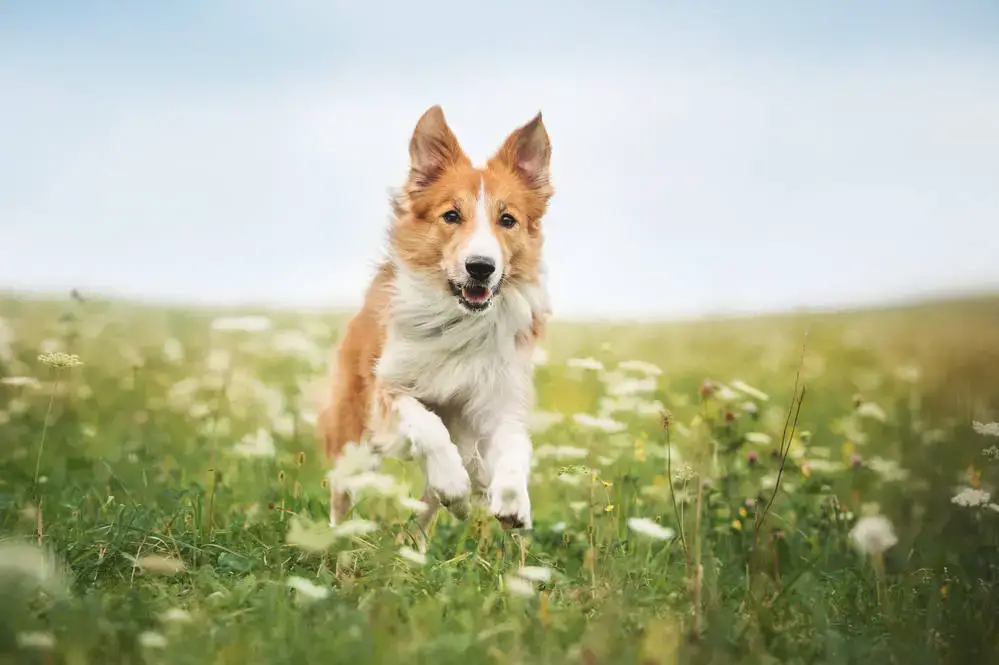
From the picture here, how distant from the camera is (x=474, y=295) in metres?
4.09

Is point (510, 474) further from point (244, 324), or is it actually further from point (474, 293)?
point (244, 324)

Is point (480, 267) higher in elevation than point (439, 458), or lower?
higher

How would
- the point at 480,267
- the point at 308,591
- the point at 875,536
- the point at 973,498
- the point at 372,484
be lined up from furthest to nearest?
the point at 480,267 → the point at 973,498 → the point at 875,536 → the point at 372,484 → the point at 308,591

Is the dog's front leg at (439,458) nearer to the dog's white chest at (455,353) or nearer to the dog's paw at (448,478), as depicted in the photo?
the dog's paw at (448,478)

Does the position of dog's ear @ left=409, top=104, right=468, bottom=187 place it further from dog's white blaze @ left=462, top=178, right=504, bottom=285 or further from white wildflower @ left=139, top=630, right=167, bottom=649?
white wildflower @ left=139, top=630, right=167, bottom=649

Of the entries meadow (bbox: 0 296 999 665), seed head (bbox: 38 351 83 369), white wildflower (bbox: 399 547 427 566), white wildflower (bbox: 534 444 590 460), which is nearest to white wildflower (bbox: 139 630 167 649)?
meadow (bbox: 0 296 999 665)

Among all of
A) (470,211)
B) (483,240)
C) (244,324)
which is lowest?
(244,324)

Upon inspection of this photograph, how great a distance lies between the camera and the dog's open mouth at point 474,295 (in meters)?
4.08

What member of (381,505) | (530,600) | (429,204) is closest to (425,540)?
(381,505)

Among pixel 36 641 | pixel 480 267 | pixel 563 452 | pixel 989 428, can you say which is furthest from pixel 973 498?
pixel 36 641

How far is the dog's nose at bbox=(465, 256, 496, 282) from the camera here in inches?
156

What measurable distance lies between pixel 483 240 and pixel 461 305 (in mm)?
324

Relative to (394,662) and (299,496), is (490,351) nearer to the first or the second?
(299,496)

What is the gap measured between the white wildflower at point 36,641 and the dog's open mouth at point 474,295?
7.24ft
